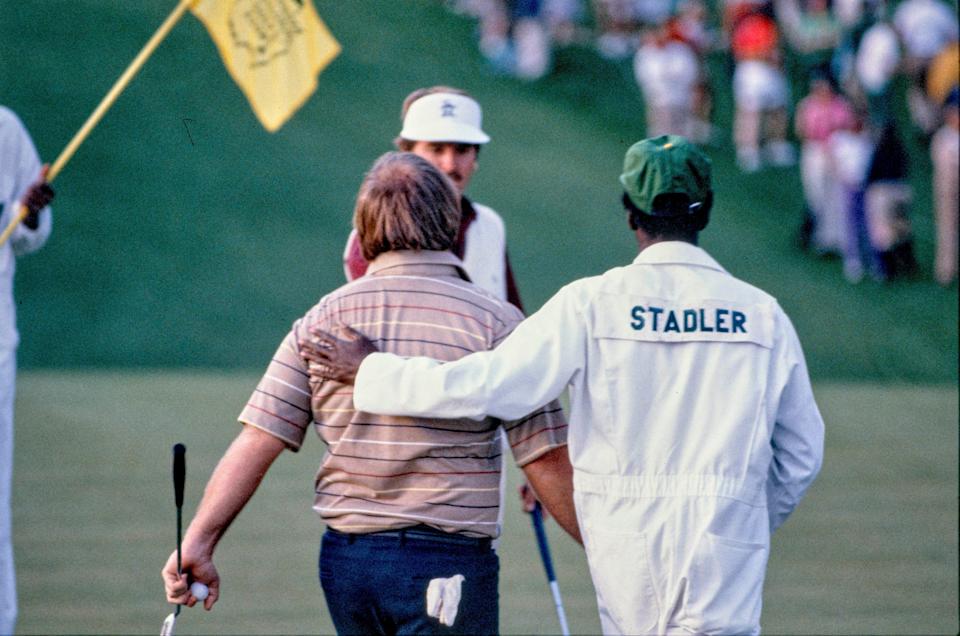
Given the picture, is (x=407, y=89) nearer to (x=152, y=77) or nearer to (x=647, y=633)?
(x=152, y=77)

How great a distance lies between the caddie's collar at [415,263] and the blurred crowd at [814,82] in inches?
533

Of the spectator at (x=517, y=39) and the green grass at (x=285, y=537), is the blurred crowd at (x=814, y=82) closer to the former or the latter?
the spectator at (x=517, y=39)

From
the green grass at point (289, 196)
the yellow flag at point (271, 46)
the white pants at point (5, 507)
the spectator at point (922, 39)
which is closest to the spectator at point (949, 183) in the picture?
the green grass at point (289, 196)

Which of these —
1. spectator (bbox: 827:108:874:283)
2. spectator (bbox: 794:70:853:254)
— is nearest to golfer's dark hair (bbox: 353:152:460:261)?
spectator (bbox: 827:108:874:283)

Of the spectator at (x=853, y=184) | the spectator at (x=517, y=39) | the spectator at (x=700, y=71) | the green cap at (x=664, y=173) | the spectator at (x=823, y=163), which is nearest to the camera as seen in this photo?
the green cap at (x=664, y=173)

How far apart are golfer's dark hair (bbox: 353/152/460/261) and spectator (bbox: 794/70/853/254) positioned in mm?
14552

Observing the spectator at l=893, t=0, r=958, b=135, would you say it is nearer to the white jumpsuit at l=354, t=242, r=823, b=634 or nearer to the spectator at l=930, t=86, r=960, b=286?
the spectator at l=930, t=86, r=960, b=286

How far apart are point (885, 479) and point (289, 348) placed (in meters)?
6.75

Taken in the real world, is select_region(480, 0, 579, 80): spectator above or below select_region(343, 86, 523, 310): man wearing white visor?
above

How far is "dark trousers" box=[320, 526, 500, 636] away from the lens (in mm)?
3629

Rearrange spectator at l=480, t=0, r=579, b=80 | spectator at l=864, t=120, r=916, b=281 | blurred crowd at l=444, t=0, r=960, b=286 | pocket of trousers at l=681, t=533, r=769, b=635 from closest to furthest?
pocket of trousers at l=681, t=533, r=769, b=635
spectator at l=864, t=120, r=916, b=281
blurred crowd at l=444, t=0, r=960, b=286
spectator at l=480, t=0, r=579, b=80

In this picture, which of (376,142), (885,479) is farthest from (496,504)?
(376,142)

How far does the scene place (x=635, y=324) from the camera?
3.61 meters

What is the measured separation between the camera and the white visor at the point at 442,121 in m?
5.38
